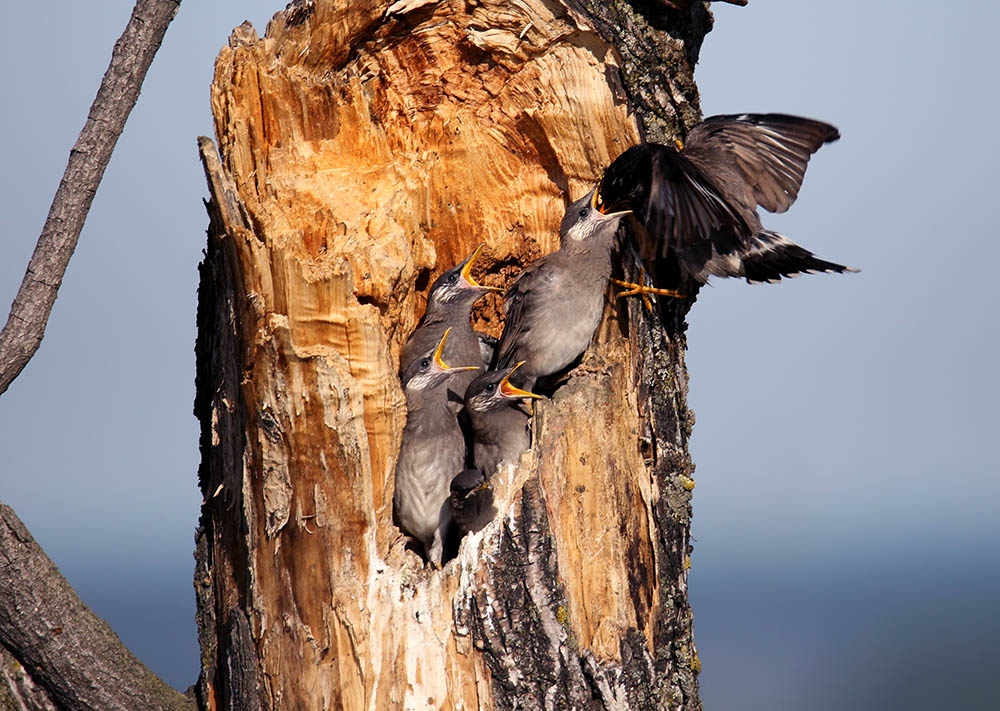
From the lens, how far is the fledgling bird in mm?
4191

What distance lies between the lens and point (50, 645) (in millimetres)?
3969

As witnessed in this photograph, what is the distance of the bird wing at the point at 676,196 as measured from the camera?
12.8 feet

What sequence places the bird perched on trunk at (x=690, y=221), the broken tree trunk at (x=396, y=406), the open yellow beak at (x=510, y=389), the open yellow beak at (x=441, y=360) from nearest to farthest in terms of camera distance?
the broken tree trunk at (x=396, y=406)
the bird perched on trunk at (x=690, y=221)
the open yellow beak at (x=510, y=389)
the open yellow beak at (x=441, y=360)

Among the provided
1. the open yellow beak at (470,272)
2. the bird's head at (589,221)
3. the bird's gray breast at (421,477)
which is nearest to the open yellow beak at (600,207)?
the bird's head at (589,221)

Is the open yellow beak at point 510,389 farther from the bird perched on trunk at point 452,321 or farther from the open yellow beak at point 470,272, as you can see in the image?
the open yellow beak at point 470,272

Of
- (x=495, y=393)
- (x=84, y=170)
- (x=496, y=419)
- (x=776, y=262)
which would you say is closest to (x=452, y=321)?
(x=495, y=393)

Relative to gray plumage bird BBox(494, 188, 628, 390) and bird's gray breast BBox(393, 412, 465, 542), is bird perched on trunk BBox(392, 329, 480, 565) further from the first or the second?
gray plumage bird BBox(494, 188, 628, 390)

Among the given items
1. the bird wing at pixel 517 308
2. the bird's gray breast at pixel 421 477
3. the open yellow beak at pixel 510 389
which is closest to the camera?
the bird's gray breast at pixel 421 477

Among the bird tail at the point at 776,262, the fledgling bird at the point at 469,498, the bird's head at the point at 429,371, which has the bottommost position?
the fledgling bird at the point at 469,498

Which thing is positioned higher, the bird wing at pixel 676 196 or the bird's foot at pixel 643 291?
the bird wing at pixel 676 196

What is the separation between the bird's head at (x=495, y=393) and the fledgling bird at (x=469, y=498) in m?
0.46

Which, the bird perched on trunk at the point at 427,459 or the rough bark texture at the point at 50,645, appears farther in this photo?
the bird perched on trunk at the point at 427,459

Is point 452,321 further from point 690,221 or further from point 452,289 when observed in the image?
point 690,221

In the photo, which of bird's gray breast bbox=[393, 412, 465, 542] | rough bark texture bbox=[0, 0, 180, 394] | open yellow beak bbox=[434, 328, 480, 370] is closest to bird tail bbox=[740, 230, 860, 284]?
open yellow beak bbox=[434, 328, 480, 370]
